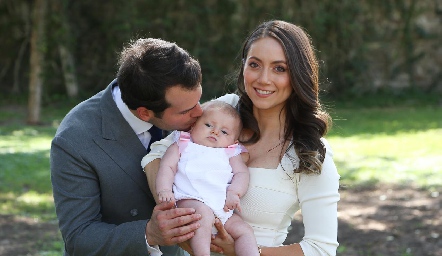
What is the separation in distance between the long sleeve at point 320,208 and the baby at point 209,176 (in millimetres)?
249

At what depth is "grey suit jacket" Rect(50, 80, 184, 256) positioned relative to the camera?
3.27 meters

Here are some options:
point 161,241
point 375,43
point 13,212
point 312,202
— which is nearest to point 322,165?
point 312,202

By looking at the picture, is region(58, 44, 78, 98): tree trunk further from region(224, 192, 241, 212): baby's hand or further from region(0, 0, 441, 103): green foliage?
region(224, 192, 241, 212): baby's hand

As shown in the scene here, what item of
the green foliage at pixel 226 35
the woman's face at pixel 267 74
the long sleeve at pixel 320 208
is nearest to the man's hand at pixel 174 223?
the long sleeve at pixel 320 208

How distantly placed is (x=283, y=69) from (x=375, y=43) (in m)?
13.4

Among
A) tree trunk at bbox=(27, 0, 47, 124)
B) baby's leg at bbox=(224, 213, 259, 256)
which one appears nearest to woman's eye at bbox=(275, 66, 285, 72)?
baby's leg at bbox=(224, 213, 259, 256)

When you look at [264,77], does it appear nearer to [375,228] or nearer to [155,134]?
[155,134]

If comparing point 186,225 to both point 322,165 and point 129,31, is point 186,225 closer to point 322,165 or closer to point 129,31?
point 322,165

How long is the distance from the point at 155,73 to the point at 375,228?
379 cm

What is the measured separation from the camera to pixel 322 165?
3240 millimetres

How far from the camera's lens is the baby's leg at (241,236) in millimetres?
3119

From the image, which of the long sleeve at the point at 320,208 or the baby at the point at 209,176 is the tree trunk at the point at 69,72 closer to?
the baby at the point at 209,176

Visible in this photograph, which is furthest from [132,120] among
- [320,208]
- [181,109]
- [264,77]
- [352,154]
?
[352,154]

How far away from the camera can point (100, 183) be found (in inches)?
134
